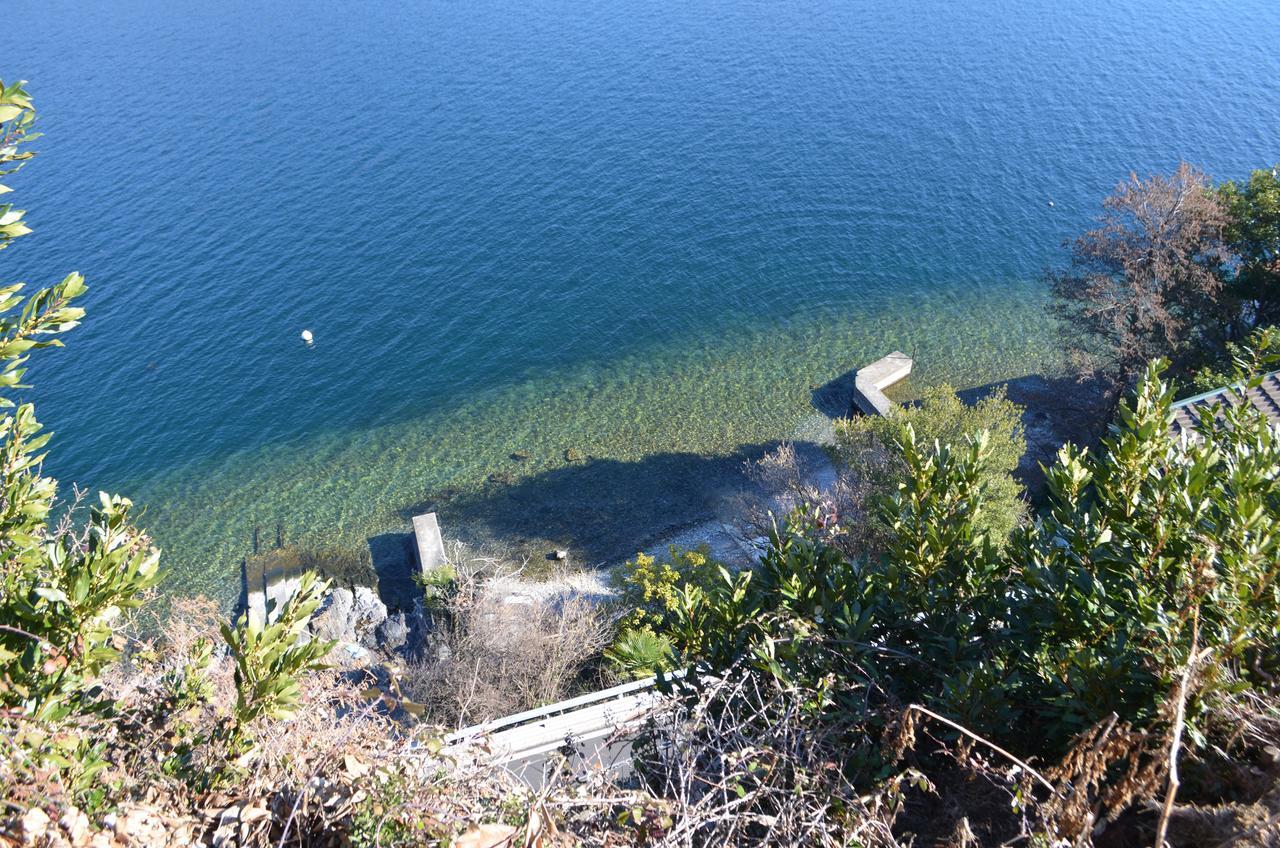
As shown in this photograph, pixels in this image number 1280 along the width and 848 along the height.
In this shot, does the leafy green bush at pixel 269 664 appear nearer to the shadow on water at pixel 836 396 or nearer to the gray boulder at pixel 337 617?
the gray boulder at pixel 337 617

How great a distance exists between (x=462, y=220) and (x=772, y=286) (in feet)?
49.7

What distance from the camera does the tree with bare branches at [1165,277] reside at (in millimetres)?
23922

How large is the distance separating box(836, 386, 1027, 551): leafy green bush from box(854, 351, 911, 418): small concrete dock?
448 centimetres

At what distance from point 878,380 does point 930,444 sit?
30.7ft

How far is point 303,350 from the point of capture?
33938 millimetres

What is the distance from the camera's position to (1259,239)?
2384cm

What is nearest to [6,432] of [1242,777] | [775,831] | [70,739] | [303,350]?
[70,739]

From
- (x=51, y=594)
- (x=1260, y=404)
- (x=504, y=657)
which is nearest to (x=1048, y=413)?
(x=1260, y=404)

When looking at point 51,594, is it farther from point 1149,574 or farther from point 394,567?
point 394,567

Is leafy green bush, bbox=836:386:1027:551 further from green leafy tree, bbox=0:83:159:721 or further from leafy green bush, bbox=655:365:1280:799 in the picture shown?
green leafy tree, bbox=0:83:159:721

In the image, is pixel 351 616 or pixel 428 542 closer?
pixel 351 616

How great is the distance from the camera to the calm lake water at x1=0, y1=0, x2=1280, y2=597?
28891 millimetres

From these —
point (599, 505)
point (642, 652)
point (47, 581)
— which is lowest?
point (599, 505)

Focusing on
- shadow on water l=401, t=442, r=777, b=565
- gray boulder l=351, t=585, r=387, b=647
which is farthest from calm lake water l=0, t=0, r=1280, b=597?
gray boulder l=351, t=585, r=387, b=647
